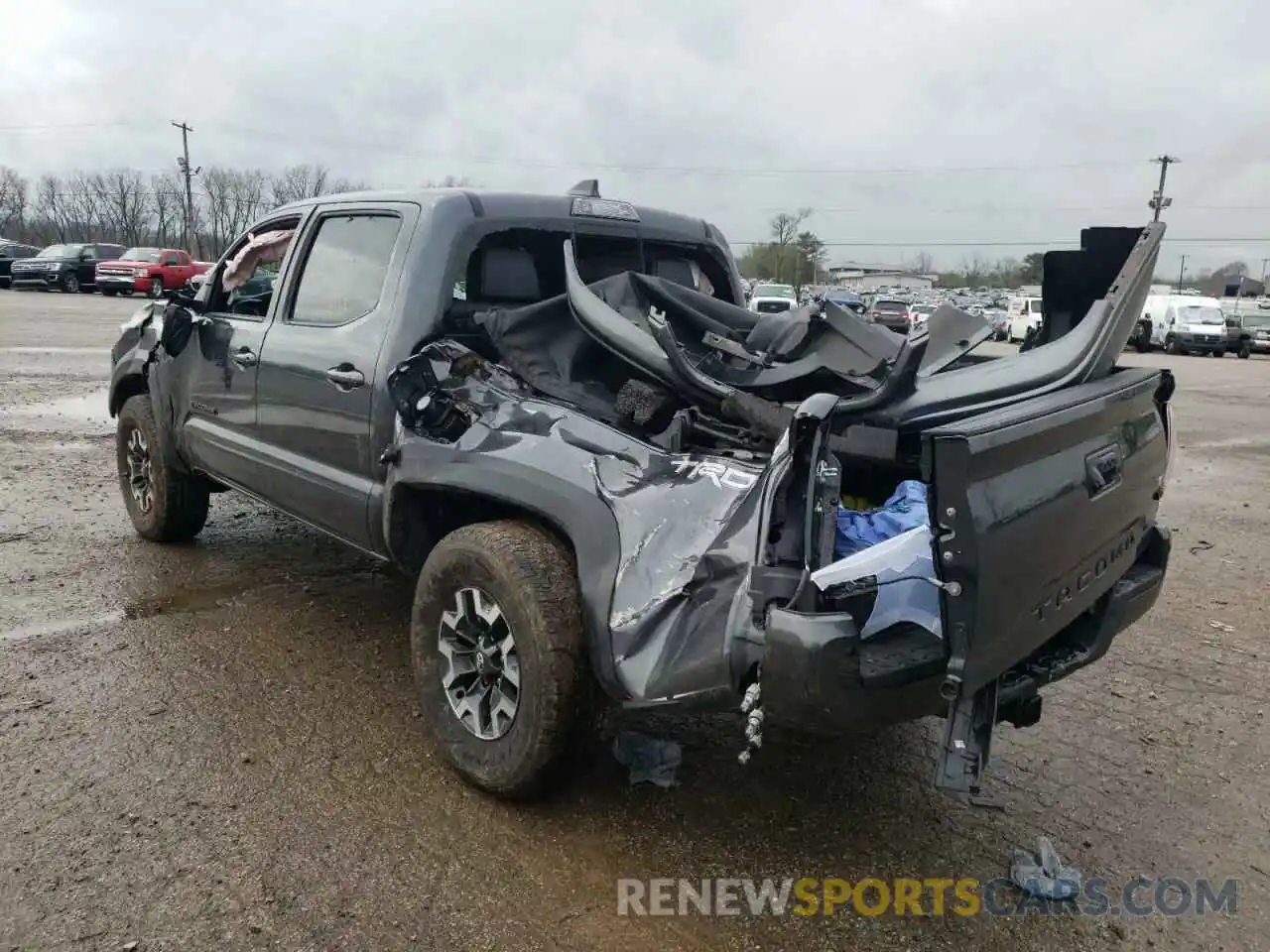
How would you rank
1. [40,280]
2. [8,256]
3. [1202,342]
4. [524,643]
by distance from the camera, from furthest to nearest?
[8,256]
[40,280]
[1202,342]
[524,643]

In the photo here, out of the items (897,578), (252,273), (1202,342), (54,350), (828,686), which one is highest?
(252,273)

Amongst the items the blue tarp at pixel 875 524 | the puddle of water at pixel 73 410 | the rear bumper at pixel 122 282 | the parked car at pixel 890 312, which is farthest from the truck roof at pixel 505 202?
the rear bumper at pixel 122 282

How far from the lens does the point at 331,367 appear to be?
154 inches

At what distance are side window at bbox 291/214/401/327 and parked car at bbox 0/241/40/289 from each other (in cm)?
3889

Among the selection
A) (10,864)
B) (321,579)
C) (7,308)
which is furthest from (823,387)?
(7,308)

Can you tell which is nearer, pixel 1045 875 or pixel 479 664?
pixel 1045 875

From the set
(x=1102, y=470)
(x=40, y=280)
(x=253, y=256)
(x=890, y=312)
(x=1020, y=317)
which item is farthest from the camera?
(x=1020, y=317)

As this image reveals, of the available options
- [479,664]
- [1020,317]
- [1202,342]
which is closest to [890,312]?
[1020,317]

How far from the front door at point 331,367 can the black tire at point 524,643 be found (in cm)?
78

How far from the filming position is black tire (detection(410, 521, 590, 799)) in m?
2.89

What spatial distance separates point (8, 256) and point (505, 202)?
4124cm

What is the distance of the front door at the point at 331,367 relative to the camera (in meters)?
3.79

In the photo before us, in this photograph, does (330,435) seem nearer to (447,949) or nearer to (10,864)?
(10,864)

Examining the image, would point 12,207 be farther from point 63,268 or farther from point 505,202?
point 505,202
